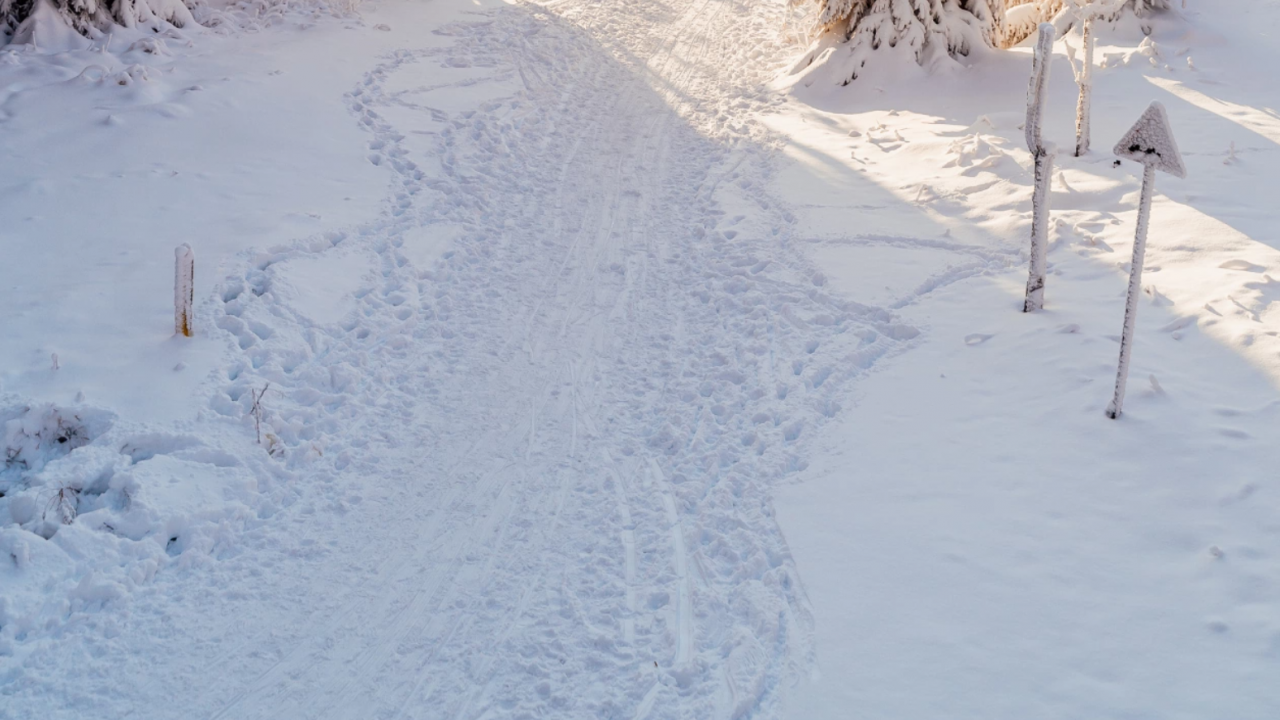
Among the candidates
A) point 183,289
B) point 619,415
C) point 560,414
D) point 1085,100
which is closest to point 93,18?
point 183,289

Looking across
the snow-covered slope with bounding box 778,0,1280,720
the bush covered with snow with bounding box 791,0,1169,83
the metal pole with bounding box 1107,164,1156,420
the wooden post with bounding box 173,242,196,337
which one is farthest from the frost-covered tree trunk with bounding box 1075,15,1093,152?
the wooden post with bounding box 173,242,196,337

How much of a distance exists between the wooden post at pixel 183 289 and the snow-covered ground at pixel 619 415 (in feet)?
0.52

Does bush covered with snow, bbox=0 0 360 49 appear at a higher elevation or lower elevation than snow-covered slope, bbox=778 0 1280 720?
higher

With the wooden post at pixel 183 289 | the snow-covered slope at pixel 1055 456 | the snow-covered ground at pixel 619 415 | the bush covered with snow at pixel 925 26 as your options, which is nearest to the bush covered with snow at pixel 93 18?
the snow-covered ground at pixel 619 415

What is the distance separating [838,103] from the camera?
12641mm

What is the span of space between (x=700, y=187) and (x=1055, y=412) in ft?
17.1

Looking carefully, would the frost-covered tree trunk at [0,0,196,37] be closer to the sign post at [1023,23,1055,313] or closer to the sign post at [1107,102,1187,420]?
the sign post at [1023,23,1055,313]

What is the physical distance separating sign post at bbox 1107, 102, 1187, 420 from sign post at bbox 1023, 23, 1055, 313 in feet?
3.62

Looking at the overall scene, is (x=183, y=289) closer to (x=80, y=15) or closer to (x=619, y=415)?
(x=619, y=415)

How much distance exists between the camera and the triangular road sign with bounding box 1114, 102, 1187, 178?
5199 millimetres

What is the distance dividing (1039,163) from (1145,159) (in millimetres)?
1598

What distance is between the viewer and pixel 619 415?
21.7 ft

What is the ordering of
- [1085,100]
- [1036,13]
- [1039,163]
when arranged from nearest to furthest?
[1039,163]
[1085,100]
[1036,13]

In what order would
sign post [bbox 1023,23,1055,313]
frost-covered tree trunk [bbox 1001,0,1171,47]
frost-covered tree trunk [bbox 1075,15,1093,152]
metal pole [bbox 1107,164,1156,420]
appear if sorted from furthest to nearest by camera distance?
frost-covered tree trunk [bbox 1001,0,1171,47]
frost-covered tree trunk [bbox 1075,15,1093,152]
sign post [bbox 1023,23,1055,313]
metal pole [bbox 1107,164,1156,420]
